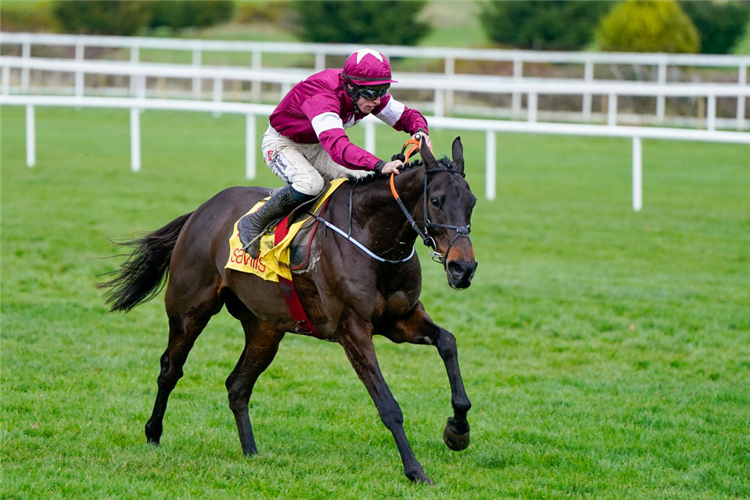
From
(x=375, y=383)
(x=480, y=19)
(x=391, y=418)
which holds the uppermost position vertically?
(x=480, y=19)

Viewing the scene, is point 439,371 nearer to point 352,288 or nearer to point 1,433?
point 352,288

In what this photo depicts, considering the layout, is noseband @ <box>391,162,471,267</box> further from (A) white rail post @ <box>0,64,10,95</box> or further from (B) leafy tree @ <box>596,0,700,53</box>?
(B) leafy tree @ <box>596,0,700,53</box>

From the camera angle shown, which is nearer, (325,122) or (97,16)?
(325,122)

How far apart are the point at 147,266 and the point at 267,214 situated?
1231 mm

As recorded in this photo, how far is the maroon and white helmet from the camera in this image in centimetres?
516

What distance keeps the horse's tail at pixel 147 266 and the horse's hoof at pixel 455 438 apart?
7.19 feet

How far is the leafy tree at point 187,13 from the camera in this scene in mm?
48344

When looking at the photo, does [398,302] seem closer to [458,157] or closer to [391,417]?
[391,417]

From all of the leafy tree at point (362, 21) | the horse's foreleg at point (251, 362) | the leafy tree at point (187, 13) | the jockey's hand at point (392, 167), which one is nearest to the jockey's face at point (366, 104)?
the jockey's hand at point (392, 167)

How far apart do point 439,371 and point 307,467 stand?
2637mm

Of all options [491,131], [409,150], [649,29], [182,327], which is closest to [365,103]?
[409,150]

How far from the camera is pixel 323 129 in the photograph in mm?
5141

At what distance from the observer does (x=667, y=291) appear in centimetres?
1030

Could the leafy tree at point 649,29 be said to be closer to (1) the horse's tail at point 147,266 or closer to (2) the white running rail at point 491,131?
(2) the white running rail at point 491,131
